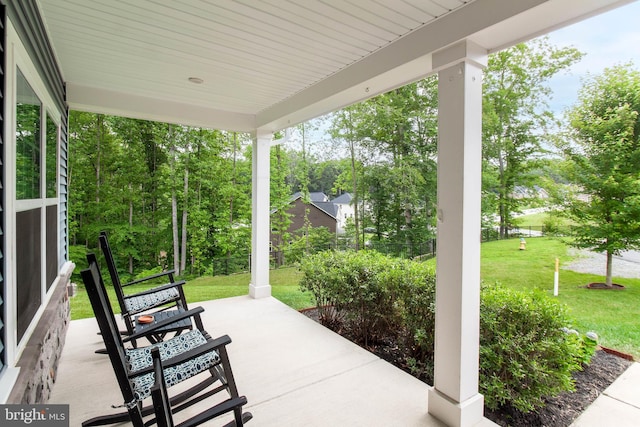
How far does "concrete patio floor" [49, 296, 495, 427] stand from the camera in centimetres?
220

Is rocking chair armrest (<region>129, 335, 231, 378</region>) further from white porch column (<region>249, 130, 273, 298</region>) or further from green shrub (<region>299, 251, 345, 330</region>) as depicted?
white porch column (<region>249, 130, 273, 298</region>)

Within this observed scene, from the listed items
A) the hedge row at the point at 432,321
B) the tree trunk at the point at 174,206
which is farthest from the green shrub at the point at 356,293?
the tree trunk at the point at 174,206

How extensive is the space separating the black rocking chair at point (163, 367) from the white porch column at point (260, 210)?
2.24 metres

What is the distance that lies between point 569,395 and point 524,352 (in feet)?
2.88

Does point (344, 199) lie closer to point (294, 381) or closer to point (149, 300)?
point (149, 300)

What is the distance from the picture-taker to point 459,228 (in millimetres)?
2035

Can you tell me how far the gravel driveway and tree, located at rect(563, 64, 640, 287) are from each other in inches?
3.5

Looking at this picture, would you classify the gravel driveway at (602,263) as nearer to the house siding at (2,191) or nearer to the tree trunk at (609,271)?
the tree trunk at (609,271)

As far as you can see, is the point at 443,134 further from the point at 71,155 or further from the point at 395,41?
the point at 71,155

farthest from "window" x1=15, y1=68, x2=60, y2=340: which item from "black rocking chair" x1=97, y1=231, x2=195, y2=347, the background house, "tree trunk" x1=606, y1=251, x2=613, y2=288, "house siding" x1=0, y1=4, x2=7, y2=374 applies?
the background house

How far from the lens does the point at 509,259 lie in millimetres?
6430

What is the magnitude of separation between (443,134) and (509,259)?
5424 mm

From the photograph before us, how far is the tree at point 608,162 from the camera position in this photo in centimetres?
393

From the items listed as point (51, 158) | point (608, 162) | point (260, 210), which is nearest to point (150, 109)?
point (51, 158)
